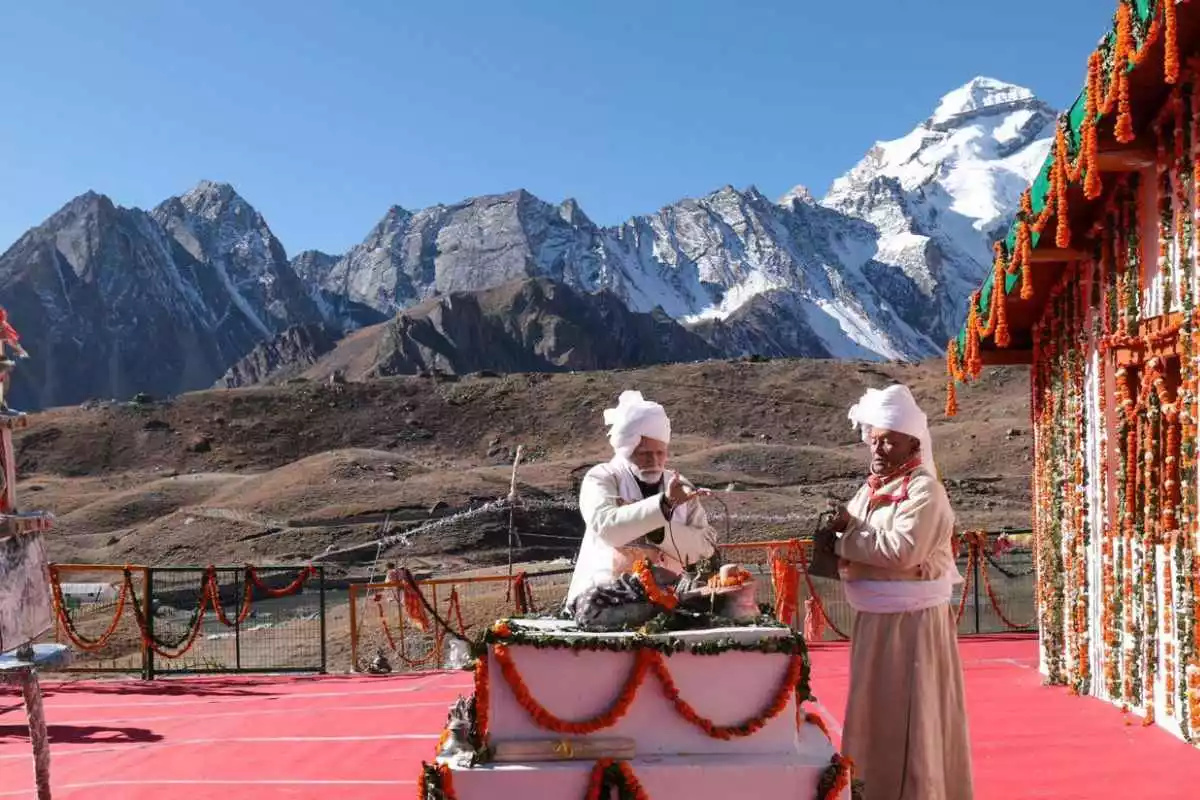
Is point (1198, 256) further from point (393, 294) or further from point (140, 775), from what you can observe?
point (393, 294)

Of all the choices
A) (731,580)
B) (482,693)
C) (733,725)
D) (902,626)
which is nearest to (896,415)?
(902,626)

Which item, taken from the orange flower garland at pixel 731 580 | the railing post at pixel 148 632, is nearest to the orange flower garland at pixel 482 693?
the orange flower garland at pixel 731 580

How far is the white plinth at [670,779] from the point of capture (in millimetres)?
4039

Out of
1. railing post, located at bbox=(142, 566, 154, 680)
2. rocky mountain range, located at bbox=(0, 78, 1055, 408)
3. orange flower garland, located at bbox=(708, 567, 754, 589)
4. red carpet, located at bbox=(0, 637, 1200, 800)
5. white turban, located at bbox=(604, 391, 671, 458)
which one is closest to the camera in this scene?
orange flower garland, located at bbox=(708, 567, 754, 589)

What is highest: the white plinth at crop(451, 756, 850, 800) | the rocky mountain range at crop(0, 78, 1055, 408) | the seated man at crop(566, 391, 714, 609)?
the rocky mountain range at crop(0, 78, 1055, 408)

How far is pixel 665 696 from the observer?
416 cm

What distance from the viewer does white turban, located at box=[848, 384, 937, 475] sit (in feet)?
15.6

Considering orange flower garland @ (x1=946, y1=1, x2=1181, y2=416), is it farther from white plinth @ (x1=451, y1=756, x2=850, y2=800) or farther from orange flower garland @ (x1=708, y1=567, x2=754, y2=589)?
white plinth @ (x1=451, y1=756, x2=850, y2=800)

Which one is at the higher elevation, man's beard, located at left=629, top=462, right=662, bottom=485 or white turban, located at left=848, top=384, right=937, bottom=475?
white turban, located at left=848, top=384, right=937, bottom=475

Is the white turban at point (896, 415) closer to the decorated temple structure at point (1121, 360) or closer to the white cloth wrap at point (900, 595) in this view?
the white cloth wrap at point (900, 595)

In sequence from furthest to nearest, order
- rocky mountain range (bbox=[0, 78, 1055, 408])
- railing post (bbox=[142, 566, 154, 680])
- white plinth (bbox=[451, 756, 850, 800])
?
rocky mountain range (bbox=[0, 78, 1055, 408]) < railing post (bbox=[142, 566, 154, 680]) < white plinth (bbox=[451, 756, 850, 800])

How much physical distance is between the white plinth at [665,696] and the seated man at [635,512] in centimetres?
51

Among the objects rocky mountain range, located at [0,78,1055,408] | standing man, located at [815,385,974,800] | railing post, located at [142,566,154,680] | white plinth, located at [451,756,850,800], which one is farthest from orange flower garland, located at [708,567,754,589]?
rocky mountain range, located at [0,78,1055,408]

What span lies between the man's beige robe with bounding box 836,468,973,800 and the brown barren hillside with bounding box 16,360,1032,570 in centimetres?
2360
